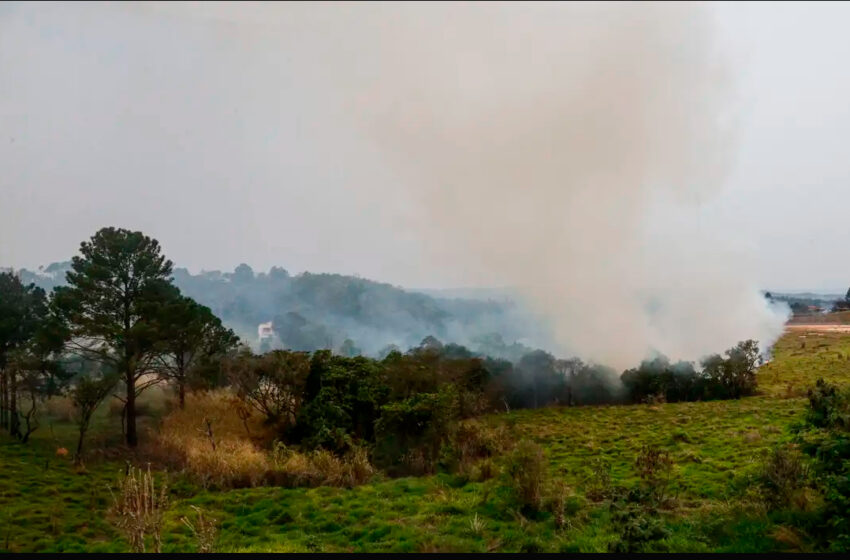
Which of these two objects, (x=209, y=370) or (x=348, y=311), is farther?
(x=348, y=311)

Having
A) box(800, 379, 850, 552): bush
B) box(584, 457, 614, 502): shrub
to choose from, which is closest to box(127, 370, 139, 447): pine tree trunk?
box(584, 457, 614, 502): shrub

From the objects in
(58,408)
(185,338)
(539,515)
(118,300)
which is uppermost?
(118,300)

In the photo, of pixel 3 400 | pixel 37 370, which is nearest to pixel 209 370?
pixel 37 370

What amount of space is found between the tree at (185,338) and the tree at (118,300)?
10.1 inches

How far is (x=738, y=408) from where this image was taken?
7457 millimetres

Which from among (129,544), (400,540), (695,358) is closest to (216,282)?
(129,544)

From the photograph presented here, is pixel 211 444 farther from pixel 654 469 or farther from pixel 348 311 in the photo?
pixel 348 311

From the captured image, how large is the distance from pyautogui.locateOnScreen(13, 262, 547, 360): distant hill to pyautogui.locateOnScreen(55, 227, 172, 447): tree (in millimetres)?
571

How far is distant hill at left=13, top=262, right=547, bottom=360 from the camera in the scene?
12562 millimetres

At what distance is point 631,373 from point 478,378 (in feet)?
9.86

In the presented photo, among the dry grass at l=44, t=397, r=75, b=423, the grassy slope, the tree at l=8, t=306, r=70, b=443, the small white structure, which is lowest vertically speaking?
the grassy slope

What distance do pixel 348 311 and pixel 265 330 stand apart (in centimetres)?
367

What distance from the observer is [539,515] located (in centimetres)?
598

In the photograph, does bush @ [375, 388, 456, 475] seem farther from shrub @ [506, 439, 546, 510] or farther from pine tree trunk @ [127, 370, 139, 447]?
pine tree trunk @ [127, 370, 139, 447]
